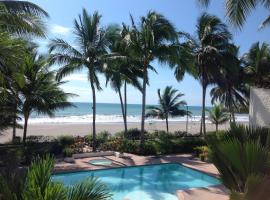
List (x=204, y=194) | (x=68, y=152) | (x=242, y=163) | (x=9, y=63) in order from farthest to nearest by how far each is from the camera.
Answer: (x=68, y=152) < (x=204, y=194) < (x=9, y=63) < (x=242, y=163)

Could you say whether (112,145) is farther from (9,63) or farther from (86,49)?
(9,63)

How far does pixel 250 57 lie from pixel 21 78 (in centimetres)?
1926

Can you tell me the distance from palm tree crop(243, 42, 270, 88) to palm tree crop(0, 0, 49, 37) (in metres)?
16.8

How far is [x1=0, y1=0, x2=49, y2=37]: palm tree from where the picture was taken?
424 inches

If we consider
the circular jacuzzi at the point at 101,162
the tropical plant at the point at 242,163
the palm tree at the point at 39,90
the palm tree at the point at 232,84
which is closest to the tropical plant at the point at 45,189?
the tropical plant at the point at 242,163

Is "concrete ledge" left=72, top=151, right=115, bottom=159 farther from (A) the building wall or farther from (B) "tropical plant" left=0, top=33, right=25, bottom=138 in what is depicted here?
(A) the building wall

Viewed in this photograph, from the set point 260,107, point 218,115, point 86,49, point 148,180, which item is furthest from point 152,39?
point 218,115

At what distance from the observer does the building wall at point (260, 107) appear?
1565 cm

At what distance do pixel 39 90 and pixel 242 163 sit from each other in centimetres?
1444

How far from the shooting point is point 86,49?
18.7 m

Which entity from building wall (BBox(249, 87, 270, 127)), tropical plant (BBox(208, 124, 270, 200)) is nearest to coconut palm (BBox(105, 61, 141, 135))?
building wall (BBox(249, 87, 270, 127))

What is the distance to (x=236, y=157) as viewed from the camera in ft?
15.0

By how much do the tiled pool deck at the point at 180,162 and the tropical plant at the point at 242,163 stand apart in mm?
5128

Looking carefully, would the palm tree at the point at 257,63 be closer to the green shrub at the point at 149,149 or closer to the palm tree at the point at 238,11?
the green shrub at the point at 149,149
